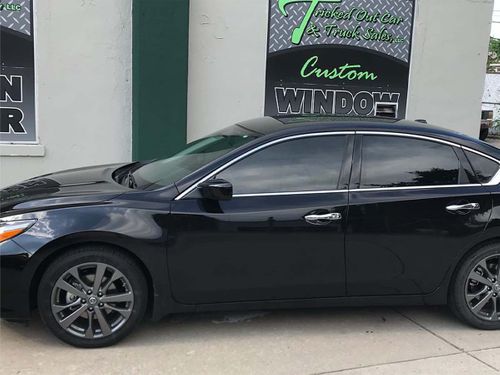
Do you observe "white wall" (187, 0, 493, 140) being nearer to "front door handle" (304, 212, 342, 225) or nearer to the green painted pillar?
the green painted pillar

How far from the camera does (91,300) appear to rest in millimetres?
3764

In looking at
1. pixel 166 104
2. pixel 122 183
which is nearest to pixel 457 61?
pixel 166 104

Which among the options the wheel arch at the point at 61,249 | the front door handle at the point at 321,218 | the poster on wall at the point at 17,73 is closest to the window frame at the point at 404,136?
the front door handle at the point at 321,218

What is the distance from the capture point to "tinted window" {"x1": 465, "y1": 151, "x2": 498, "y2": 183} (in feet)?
14.5

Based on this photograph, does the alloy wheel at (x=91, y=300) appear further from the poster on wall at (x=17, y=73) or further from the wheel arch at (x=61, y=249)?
the poster on wall at (x=17, y=73)

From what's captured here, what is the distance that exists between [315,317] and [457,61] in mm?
6016

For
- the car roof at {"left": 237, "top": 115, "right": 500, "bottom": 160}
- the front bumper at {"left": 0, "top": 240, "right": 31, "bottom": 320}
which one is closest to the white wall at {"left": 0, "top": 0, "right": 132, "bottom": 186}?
the car roof at {"left": 237, "top": 115, "right": 500, "bottom": 160}

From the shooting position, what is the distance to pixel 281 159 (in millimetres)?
4152

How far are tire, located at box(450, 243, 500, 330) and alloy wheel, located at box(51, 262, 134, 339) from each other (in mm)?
2448

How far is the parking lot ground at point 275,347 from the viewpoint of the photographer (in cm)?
367

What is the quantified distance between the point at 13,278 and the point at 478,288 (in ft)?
11.0

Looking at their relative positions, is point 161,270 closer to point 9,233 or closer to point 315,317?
point 9,233

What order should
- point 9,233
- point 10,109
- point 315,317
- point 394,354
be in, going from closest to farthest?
1. point 9,233
2. point 394,354
3. point 315,317
4. point 10,109

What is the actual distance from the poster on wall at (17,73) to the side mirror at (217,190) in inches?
173
